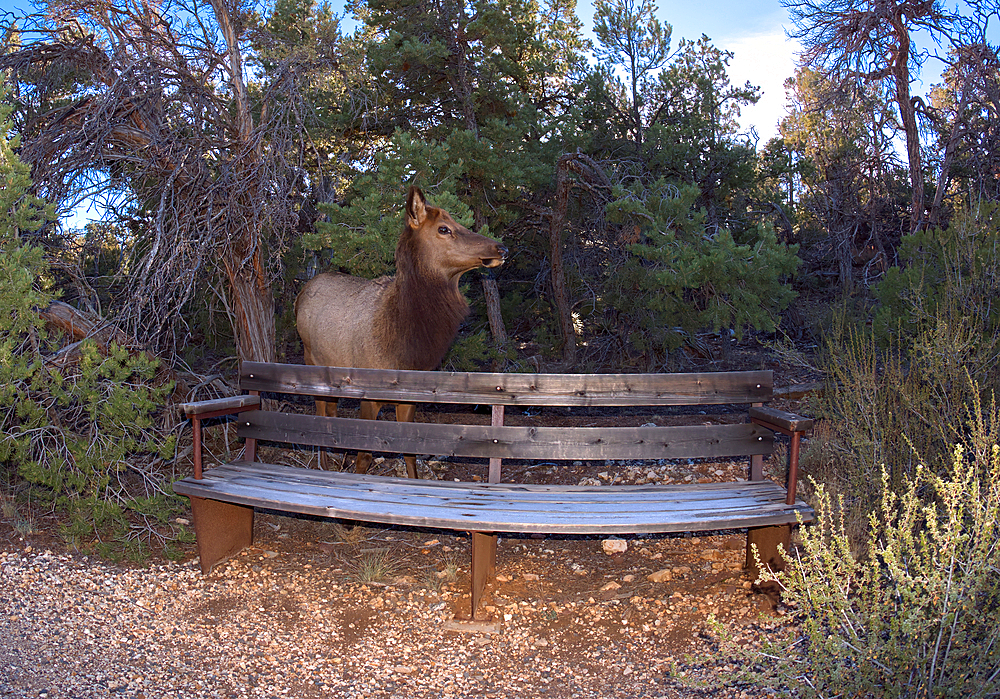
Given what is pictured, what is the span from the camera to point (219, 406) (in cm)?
495

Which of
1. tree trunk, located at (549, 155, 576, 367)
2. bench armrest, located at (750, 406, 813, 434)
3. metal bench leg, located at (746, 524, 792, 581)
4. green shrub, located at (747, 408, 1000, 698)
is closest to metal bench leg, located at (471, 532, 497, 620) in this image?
metal bench leg, located at (746, 524, 792, 581)

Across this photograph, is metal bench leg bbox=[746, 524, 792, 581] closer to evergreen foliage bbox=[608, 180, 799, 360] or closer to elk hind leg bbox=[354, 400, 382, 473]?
evergreen foliage bbox=[608, 180, 799, 360]

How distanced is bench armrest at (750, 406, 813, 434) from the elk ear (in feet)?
10.3

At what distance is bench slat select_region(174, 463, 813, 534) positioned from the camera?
400 centimetres

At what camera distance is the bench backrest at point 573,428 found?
4.63 meters

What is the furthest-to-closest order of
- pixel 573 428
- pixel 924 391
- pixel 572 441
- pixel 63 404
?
pixel 924 391
pixel 63 404
pixel 573 428
pixel 572 441

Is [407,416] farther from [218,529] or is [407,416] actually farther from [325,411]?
[218,529]

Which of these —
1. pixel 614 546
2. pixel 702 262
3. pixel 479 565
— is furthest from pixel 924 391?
pixel 479 565

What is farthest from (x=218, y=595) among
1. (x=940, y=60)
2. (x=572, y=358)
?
(x=940, y=60)

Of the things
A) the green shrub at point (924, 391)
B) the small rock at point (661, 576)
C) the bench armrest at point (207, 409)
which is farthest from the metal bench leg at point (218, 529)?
the green shrub at point (924, 391)

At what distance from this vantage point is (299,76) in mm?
6781

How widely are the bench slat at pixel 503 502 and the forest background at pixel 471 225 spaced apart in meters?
0.61

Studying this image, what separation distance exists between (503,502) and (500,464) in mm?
394

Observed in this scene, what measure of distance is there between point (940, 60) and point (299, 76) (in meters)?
9.65
